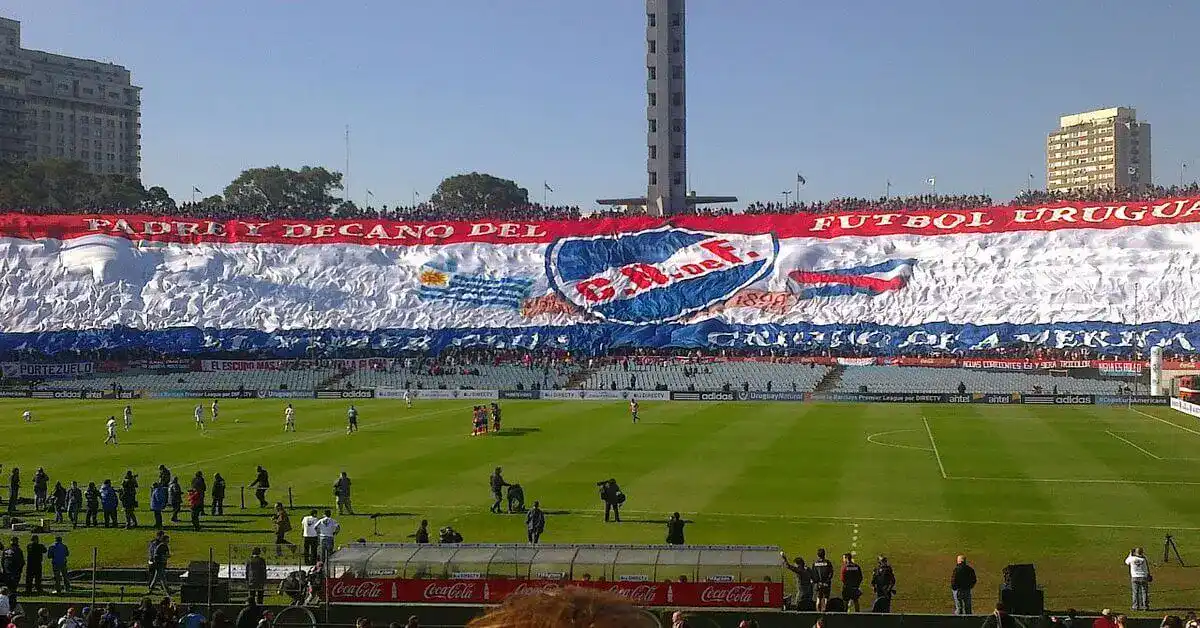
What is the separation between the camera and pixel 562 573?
23172 millimetres

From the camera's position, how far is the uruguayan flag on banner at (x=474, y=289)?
106m

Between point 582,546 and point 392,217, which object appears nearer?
point 582,546

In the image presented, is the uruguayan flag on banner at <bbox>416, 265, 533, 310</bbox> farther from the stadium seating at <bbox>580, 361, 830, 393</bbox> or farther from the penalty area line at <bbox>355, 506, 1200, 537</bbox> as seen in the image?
the penalty area line at <bbox>355, 506, 1200, 537</bbox>

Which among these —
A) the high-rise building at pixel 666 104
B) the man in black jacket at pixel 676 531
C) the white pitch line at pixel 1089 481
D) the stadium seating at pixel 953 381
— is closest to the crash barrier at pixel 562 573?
the man in black jacket at pixel 676 531

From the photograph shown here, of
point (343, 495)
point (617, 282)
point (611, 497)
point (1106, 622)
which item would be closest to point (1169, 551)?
point (1106, 622)

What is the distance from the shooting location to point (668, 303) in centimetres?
10250

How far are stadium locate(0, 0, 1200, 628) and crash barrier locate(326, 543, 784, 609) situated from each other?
7cm

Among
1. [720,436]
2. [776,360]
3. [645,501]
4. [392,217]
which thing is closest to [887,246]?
[776,360]

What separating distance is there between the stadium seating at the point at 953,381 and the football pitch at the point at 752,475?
35.9 feet

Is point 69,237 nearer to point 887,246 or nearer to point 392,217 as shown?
point 392,217

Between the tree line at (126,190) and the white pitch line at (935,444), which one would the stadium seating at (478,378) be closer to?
the white pitch line at (935,444)

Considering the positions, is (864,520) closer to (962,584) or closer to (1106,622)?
(962,584)

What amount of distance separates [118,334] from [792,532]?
8329 centimetres

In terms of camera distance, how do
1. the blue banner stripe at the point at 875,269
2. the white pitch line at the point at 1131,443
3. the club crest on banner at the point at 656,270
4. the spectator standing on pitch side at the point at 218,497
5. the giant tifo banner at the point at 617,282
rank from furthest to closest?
the blue banner stripe at the point at 875,269
the club crest on banner at the point at 656,270
the giant tifo banner at the point at 617,282
the white pitch line at the point at 1131,443
the spectator standing on pitch side at the point at 218,497
